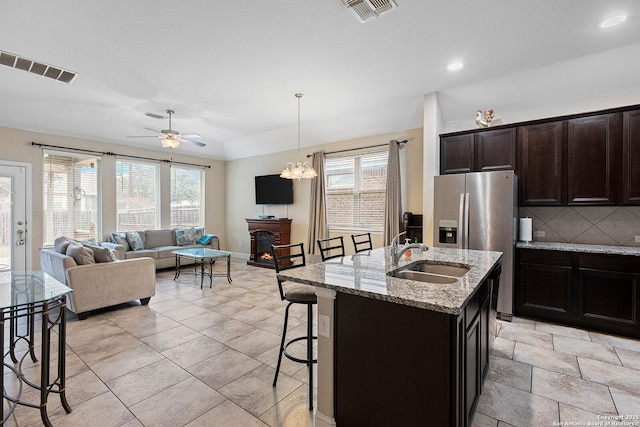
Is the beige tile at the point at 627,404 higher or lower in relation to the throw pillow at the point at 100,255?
lower

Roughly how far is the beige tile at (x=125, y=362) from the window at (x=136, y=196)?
4.63 m

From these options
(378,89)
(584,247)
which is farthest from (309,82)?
(584,247)

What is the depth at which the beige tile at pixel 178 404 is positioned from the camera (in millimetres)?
1979

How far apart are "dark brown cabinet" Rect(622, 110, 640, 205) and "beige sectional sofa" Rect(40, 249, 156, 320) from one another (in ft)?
19.8

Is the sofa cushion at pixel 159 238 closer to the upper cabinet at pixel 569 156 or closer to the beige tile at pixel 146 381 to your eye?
the beige tile at pixel 146 381

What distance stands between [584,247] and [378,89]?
3.26 metres

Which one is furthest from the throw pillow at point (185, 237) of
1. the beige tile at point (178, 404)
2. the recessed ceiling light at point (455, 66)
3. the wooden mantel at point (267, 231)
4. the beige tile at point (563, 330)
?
the beige tile at point (563, 330)

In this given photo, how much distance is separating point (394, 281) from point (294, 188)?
5.48 meters

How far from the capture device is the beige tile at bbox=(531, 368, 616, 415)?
7.02 ft

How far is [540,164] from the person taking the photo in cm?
387

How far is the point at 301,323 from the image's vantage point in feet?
11.8

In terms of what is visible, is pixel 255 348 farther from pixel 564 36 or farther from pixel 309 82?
pixel 564 36

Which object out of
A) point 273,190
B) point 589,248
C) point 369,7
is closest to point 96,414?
point 369,7

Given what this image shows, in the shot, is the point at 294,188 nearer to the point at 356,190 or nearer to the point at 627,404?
the point at 356,190
